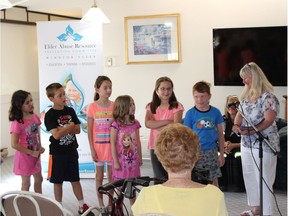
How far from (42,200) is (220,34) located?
13.8 feet

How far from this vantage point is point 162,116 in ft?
12.6

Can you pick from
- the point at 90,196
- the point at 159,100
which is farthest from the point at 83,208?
the point at 159,100

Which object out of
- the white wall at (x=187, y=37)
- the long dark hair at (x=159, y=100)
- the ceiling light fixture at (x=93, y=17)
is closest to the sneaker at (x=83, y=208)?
the long dark hair at (x=159, y=100)

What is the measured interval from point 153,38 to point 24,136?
9.55 feet

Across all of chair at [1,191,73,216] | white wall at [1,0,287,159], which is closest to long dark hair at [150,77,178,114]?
chair at [1,191,73,216]

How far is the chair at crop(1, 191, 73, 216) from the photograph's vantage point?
81.9 inches

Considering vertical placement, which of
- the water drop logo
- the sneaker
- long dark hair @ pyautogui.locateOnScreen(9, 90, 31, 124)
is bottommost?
the sneaker

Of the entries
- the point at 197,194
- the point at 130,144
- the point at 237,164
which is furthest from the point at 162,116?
the point at 197,194

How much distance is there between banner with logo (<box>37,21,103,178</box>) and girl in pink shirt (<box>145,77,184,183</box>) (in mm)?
1536

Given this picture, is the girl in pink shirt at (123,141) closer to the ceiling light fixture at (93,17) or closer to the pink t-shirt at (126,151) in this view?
the pink t-shirt at (126,151)

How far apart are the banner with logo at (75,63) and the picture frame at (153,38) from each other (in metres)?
1.10

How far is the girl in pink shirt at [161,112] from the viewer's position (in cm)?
375

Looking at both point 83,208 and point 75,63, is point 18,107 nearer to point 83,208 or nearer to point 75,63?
point 83,208

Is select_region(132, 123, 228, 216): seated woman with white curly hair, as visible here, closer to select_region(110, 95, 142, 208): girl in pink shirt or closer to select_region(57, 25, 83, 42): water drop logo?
select_region(110, 95, 142, 208): girl in pink shirt
